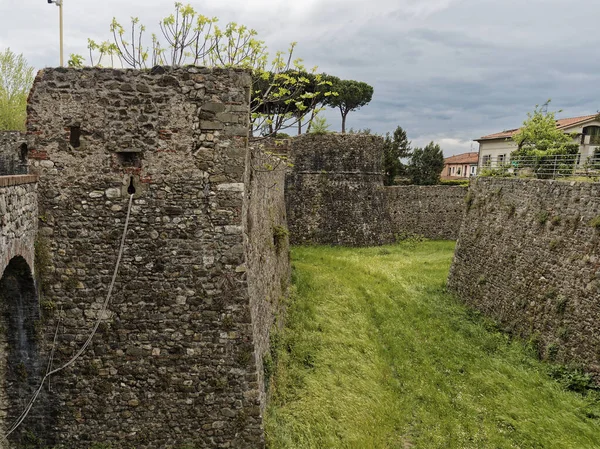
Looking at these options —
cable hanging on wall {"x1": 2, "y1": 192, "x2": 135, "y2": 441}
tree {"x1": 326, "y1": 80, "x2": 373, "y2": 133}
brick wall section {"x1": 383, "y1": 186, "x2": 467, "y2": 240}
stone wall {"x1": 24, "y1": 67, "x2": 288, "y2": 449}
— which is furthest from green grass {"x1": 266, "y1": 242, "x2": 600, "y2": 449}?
tree {"x1": 326, "y1": 80, "x2": 373, "y2": 133}

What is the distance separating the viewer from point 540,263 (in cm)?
1393

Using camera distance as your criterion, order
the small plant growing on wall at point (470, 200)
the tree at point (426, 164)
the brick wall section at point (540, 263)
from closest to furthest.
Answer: the brick wall section at point (540, 263)
the small plant growing on wall at point (470, 200)
the tree at point (426, 164)

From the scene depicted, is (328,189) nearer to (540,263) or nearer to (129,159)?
(540,263)

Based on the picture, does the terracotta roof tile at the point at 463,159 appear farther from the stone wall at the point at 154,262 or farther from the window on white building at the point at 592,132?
the stone wall at the point at 154,262

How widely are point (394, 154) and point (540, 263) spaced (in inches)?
1196

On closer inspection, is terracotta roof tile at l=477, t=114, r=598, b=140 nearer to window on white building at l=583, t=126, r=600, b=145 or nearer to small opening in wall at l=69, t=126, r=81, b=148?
window on white building at l=583, t=126, r=600, b=145

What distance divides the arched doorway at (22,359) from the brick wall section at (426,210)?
86.5 feet

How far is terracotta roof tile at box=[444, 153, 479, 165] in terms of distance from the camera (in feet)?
217

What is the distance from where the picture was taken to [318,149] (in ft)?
87.4

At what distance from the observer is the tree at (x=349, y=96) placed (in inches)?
1837

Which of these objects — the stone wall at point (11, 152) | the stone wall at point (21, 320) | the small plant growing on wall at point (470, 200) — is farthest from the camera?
the small plant growing on wall at point (470, 200)

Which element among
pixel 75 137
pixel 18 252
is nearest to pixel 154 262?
pixel 18 252

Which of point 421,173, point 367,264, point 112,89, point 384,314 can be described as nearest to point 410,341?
point 384,314

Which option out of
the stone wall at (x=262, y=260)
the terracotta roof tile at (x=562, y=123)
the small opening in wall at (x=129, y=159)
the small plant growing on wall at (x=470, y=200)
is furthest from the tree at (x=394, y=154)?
the small opening in wall at (x=129, y=159)
